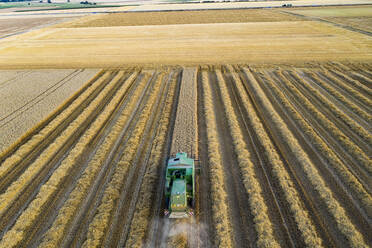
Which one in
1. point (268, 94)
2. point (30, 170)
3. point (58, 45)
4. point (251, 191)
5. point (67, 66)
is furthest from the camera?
point (58, 45)

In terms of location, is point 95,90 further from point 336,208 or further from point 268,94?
point 336,208

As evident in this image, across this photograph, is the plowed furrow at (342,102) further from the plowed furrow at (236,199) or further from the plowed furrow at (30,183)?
the plowed furrow at (30,183)

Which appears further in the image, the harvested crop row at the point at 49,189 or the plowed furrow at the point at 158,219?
the harvested crop row at the point at 49,189

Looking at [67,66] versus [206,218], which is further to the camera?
[67,66]

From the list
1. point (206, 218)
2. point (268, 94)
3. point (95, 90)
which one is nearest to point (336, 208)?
point (206, 218)

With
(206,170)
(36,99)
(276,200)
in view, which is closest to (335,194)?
(276,200)

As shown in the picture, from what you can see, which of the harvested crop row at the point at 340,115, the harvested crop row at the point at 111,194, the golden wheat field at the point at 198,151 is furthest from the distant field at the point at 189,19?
the harvested crop row at the point at 111,194

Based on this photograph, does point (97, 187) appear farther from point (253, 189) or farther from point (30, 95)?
point (30, 95)
